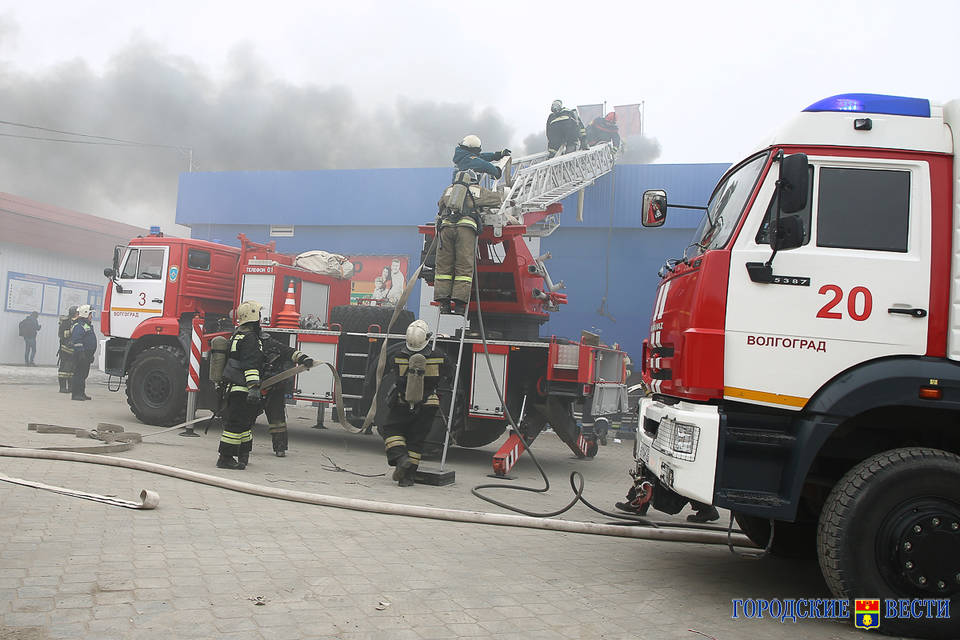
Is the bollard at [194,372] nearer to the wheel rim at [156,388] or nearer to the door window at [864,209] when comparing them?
the wheel rim at [156,388]

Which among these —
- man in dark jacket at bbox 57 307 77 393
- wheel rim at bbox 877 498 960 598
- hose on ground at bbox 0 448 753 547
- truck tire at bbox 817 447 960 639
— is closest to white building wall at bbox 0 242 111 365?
man in dark jacket at bbox 57 307 77 393

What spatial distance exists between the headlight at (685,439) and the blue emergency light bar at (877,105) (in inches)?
73.0

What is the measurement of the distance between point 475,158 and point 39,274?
18173 millimetres

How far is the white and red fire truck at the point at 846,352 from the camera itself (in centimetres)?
339

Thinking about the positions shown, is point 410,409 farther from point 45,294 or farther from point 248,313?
point 45,294

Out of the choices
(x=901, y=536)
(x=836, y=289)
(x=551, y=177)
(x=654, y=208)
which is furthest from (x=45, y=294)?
(x=901, y=536)

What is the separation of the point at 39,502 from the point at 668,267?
4447 millimetres

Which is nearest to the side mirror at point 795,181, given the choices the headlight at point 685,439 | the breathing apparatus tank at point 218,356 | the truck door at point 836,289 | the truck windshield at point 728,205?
the truck door at point 836,289

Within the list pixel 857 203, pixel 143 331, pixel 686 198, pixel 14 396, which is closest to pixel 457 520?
pixel 857 203

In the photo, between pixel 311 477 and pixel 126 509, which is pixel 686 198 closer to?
pixel 311 477

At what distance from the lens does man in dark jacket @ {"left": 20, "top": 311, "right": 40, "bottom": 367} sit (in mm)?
19594

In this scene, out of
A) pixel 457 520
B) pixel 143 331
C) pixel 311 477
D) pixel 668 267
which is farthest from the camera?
pixel 143 331

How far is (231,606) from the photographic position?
3170 mm

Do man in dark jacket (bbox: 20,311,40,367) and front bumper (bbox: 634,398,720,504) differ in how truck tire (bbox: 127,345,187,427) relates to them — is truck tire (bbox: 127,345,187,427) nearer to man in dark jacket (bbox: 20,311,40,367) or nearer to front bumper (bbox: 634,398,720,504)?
front bumper (bbox: 634,398,720,504)
